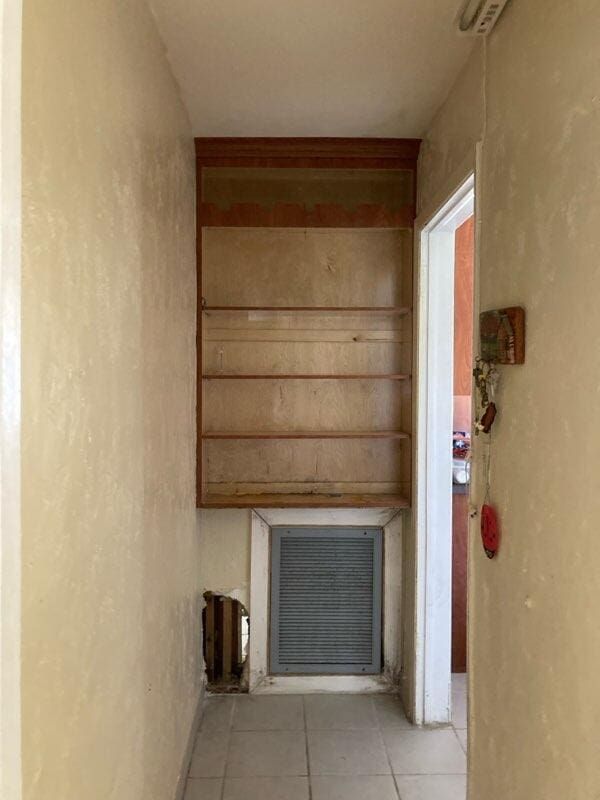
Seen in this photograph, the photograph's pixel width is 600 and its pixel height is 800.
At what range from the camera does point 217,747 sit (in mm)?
2529

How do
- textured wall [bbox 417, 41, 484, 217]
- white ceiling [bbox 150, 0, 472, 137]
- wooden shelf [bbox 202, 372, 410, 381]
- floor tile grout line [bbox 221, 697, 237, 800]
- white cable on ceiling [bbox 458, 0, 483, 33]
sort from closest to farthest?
white cable on ceiling [bbox 458, 0, 483, 33] < white ceiling [bbox 150, 0, 472, 137] < textured wall [bbox 417, 41, 484, 217] < floor tile grout line [bbox 221, 697, 237, 800] < wooden shelf [bbox 202, 372, 410, 381]

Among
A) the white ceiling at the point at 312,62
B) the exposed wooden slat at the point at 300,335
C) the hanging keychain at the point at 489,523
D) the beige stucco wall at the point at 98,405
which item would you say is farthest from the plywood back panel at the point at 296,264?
the hanging keychain at the point at 489,523

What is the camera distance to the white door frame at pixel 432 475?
2666mm

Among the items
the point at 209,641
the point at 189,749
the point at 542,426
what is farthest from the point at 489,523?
the point at 209,641

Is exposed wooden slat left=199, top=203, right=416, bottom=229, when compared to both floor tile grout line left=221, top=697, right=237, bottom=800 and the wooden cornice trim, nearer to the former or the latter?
the wooden cornice trim

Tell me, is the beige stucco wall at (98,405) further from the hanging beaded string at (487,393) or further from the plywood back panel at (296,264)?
the hanging beaded string at (487,393)

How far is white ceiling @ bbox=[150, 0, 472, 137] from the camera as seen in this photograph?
1761 mm

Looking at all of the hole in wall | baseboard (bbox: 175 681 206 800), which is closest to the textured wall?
the hole in wall

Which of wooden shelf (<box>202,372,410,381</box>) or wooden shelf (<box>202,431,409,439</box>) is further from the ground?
wooden shelf (<box>202,372,410,381</box>)

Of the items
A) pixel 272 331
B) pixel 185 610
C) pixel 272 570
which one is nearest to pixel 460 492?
pixel 272 570

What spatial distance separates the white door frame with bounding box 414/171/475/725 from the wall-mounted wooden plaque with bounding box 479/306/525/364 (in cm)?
100

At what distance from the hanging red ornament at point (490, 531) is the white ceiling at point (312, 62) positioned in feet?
4.66

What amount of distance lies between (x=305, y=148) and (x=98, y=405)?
6.28 feet

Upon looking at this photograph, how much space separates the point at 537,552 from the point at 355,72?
1674mm
